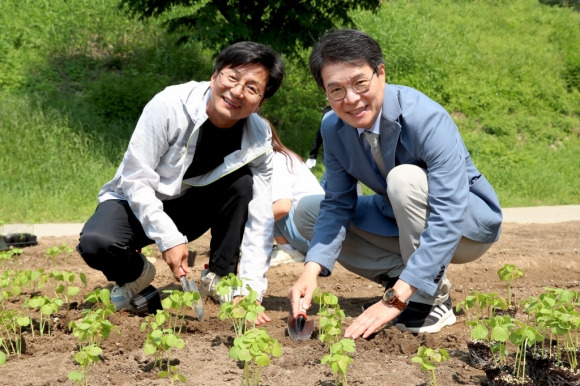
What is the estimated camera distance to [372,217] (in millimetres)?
4113

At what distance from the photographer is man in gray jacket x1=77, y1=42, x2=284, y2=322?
12.5ft

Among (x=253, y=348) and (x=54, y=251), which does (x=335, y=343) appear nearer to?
(x=253, y=348)

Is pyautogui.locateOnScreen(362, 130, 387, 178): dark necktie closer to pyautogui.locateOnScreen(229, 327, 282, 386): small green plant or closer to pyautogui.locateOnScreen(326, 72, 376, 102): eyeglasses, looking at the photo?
pyautogui.locateOnScreen(326, 72, 376, 102): eyeglasses

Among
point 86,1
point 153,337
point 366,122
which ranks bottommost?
point 153,337

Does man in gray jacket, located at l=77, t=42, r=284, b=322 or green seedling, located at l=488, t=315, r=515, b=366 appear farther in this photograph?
man in gray jacket, located at l=77, t=42, r=284, b=322

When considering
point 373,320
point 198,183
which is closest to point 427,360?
point 373,320

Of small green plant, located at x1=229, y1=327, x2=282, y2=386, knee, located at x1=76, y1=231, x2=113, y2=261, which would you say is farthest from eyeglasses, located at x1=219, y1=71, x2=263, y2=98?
small green plant, located at x1=229, y1=327, x2=282, y2=386

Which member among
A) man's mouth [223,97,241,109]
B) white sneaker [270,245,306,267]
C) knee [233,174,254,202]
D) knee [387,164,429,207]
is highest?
man's mouth [223,97,241,109]

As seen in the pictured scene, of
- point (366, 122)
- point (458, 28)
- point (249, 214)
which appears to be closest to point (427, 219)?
point (366, 122)

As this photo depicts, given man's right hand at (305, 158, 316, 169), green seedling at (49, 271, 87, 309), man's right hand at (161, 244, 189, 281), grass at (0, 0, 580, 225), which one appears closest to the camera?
man's right hand at (161, 244, 189, 281)

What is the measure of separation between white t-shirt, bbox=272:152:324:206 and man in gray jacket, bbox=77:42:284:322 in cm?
91

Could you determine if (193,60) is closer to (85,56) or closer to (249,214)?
(85,56)

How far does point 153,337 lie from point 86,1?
9845 millimetres

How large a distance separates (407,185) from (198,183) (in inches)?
46.4
